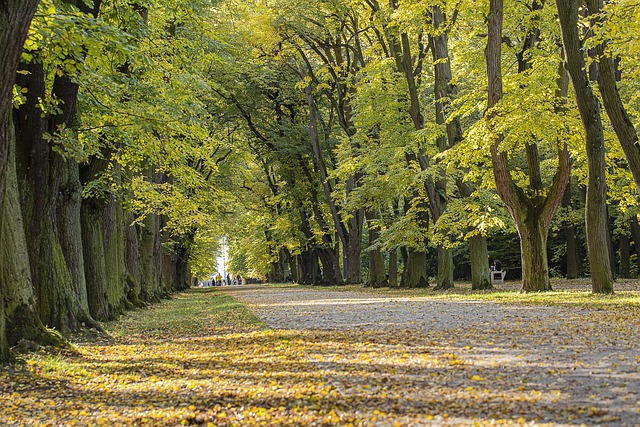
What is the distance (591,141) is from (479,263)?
27.5 ft

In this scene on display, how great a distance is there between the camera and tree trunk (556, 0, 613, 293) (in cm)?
1599

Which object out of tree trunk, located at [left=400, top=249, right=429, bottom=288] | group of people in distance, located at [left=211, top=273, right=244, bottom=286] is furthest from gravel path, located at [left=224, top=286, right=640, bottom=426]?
group of people in distance, located at [left=211, top=273, right=244, bottom=286]

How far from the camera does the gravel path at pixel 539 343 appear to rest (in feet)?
18.2

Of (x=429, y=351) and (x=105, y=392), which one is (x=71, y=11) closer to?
(x=105, y=392)

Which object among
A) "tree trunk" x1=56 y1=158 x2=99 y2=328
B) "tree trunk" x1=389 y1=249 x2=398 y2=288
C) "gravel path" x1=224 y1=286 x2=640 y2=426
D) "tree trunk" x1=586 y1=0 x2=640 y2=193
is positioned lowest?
"gravel path" x1=224 y1=286 x2=640 y2=426

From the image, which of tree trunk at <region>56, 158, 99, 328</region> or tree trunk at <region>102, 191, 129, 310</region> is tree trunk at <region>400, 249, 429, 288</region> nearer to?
tree trunk at <region>102, 191, 129, 310</region>

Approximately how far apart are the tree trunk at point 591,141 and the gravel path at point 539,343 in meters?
2.88

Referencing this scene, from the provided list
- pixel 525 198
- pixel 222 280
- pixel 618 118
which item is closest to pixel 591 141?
pixel 618 118

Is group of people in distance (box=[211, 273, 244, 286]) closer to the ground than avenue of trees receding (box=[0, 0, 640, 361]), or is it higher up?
closer to the ground

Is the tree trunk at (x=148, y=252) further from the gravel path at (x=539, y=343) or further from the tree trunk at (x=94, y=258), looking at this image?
the gravel path at (x=539, y=343)

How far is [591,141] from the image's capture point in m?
16.5

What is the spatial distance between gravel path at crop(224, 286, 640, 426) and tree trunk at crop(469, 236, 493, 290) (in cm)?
773

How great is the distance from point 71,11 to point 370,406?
7.34 meters

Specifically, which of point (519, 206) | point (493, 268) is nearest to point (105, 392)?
point (519, 206)
